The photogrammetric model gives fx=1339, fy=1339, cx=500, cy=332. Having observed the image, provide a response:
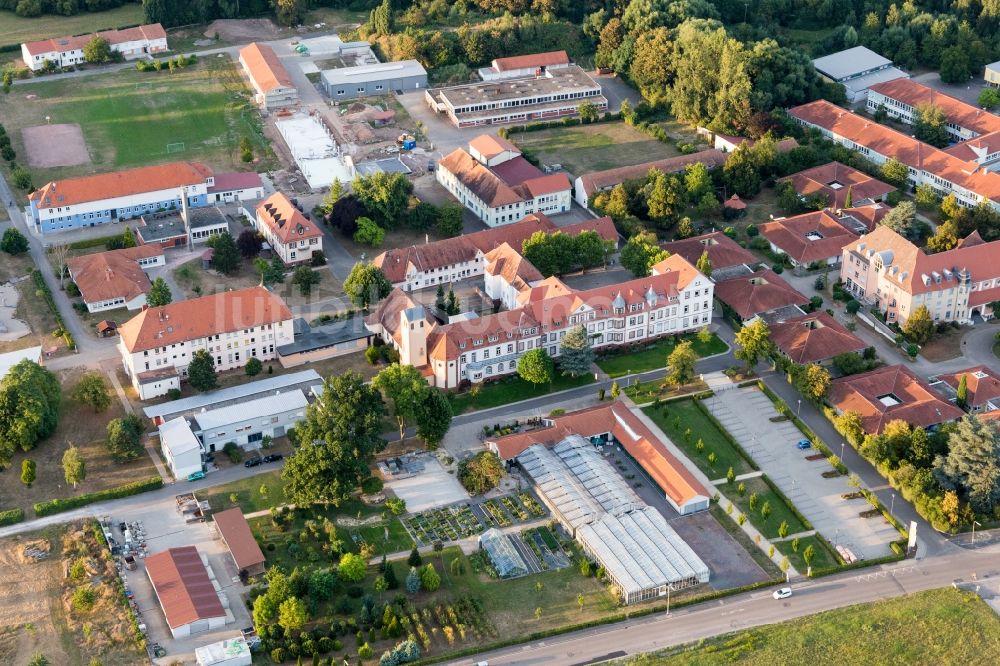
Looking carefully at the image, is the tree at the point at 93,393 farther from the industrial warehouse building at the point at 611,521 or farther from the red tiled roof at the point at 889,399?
the red tiled roof at the point at 889,399

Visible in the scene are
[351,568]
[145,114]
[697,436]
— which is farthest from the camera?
[145,114]

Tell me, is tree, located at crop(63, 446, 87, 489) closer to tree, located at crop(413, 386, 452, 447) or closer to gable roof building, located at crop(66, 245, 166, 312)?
tree, located at crop(413, 386, 452, 447)

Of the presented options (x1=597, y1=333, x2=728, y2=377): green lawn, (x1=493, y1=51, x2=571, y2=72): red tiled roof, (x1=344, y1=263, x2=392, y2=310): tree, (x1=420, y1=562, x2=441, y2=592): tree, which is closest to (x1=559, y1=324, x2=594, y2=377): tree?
(x1=597, y1=333, x2=728, y2=377): green lawn

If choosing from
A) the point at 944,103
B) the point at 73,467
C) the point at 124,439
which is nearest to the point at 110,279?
the point at 124,439

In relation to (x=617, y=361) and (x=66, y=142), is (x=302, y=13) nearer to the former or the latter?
(x=66, y=142)

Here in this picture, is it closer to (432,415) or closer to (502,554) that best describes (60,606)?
(502,554)

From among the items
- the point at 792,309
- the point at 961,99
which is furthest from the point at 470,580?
the point at 961,99

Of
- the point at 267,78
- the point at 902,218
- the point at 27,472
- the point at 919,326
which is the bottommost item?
the point at 919,326
